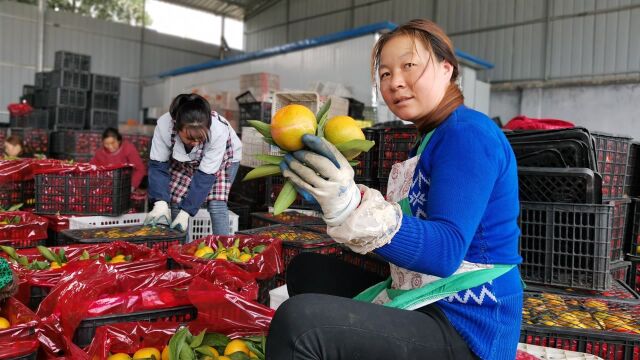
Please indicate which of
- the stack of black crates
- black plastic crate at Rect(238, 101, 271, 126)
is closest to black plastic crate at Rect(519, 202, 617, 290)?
the stack of black crates

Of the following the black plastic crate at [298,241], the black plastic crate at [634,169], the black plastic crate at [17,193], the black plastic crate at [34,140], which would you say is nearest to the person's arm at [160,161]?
the black plastic crate at [298,241]

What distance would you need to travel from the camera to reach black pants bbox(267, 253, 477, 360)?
111cm

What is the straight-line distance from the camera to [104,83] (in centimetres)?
1015

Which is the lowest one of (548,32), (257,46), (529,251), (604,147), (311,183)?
(529,251)

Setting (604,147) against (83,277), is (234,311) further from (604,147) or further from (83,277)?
(604,147)

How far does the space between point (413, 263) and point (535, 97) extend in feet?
42.3

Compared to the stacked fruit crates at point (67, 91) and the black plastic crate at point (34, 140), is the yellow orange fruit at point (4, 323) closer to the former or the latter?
the black plastic crate at point (34, 140)

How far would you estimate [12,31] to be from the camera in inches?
595

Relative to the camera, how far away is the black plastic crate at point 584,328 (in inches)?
69.1

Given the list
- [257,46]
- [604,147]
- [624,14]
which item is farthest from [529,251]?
[257,46]

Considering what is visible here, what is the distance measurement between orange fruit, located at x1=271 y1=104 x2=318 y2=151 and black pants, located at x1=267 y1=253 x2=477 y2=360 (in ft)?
1.22

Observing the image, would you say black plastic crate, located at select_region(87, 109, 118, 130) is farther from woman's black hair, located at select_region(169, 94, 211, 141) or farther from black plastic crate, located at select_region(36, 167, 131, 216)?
woman's black hair, located at select_region(169, 94, 211, 141)

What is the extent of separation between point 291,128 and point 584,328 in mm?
1414

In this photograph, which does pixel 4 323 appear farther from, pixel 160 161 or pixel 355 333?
pixel 160 161
